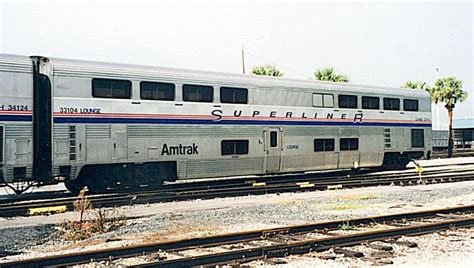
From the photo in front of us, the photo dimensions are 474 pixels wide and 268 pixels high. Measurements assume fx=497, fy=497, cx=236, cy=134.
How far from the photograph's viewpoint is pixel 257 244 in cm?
846

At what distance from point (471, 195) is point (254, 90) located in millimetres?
8132

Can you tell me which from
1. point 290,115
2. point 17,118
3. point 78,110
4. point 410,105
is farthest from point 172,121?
point 410,105

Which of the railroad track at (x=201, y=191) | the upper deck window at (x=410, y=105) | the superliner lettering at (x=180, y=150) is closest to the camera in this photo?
the railroad track at (x=201, y=191)

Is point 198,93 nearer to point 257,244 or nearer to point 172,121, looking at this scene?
point 172,121

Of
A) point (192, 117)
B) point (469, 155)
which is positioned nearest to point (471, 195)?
point (192, 117)

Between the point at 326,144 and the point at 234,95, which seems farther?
the point at 326,144

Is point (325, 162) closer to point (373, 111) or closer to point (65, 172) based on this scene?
point (373, 111)

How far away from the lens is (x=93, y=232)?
10328 millimetres

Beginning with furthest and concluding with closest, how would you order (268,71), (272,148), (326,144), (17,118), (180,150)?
1. (268,71)
2. (326,144)
3. (272,148)
4. (180,150)
5. (17,118)

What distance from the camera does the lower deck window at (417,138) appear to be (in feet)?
78.5

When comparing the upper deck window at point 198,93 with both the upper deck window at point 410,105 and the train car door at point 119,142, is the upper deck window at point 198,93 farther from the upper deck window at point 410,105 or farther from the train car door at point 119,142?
the upper deck window at point 410,105

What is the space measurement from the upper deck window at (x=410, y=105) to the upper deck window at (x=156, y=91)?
40.9 feet

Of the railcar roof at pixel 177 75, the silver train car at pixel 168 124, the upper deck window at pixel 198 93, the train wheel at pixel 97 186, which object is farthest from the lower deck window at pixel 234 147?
the train wheel at pixel 97 186

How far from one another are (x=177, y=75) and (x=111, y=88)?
2366 mm
